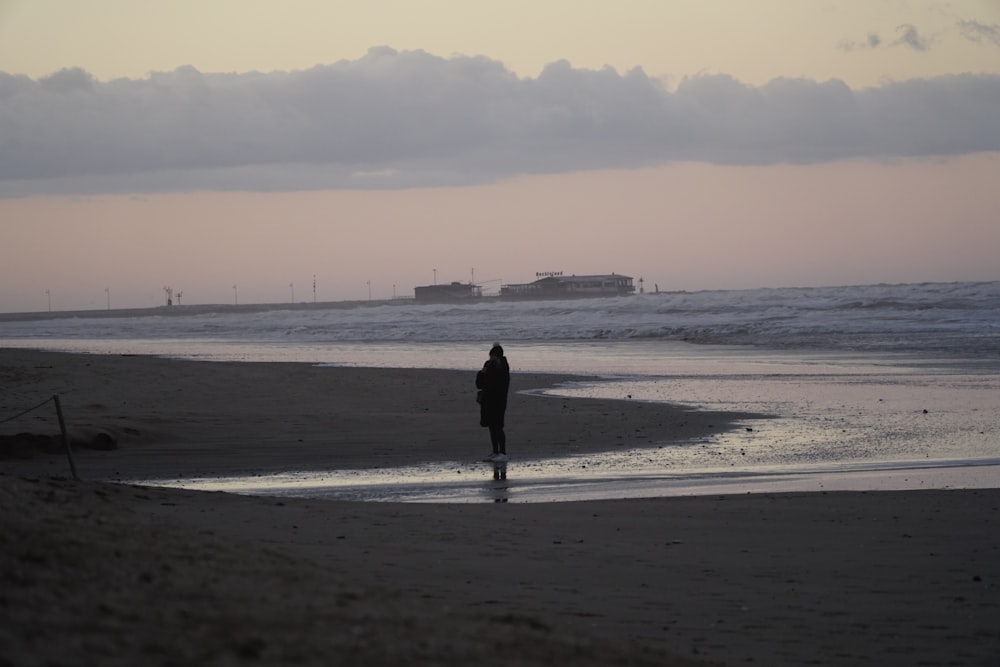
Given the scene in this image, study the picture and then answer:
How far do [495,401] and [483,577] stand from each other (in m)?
7.36

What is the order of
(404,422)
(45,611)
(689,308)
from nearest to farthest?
1. (45,611)
2. (404,422)
3. (689,308)

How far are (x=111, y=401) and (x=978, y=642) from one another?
17816mm

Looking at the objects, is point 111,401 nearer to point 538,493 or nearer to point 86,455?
point 86,455

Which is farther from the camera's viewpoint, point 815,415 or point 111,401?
point 111,401

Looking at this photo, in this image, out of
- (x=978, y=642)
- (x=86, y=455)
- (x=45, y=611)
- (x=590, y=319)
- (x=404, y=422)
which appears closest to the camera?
(x=45, y=611)

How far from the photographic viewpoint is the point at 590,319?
6431 cm

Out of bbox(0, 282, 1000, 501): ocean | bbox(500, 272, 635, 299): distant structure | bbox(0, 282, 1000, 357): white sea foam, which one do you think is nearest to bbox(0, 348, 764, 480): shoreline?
bbox(0, 282, 1000, 501): ocean

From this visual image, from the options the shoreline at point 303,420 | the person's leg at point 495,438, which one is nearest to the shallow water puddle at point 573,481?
the person's leg at point 495,438

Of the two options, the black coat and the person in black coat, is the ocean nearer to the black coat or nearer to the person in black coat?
the person in black coat

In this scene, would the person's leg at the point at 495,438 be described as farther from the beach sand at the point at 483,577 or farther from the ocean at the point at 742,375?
the beach sand at the point at 483,577

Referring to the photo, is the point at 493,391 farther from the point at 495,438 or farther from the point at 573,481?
the point at 573,481

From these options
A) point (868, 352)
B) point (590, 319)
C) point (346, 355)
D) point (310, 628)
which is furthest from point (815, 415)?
point (590, 319)

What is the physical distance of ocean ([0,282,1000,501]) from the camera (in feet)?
41.6

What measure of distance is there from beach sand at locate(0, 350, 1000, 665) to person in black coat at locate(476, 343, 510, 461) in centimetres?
243
